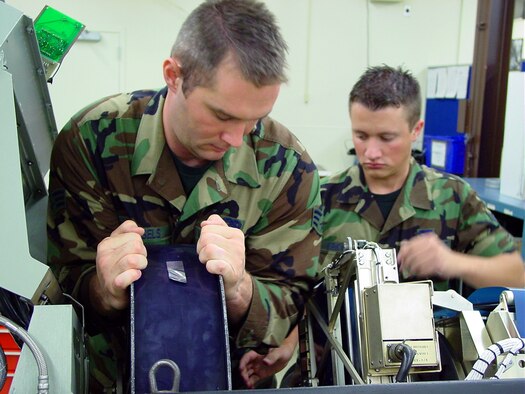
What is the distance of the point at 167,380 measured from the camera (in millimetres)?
818

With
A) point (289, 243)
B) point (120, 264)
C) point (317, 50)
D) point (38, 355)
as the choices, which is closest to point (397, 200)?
point (289, 243)

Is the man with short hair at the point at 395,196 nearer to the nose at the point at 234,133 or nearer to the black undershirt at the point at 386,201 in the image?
the black undershirt at the point at 386,201

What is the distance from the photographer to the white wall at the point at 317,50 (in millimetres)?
4738

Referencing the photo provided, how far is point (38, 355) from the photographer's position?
718mm

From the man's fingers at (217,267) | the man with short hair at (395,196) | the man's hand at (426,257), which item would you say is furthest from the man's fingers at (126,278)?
the man with short hair at (395,196)

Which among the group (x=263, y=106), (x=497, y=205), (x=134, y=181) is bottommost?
(x=497, y=205)

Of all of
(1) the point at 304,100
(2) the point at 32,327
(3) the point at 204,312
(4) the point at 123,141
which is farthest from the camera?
(1) the point at 304,100

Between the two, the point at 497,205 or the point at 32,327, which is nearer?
the point at 32,327

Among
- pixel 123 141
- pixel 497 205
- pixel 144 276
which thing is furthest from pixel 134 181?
pixel 497 205

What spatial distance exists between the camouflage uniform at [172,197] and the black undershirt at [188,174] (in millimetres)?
16

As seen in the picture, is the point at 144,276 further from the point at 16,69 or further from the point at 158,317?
the point at 16,69

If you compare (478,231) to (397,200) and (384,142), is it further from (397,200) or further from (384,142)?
(384,142)

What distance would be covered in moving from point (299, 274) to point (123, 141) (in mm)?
469

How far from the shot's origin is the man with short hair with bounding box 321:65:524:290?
1.79 metres
